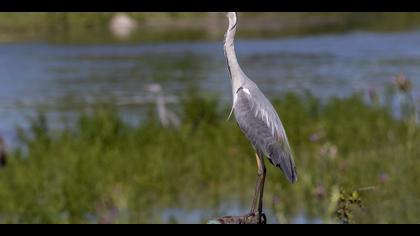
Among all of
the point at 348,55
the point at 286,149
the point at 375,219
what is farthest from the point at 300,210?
the point at 348,55

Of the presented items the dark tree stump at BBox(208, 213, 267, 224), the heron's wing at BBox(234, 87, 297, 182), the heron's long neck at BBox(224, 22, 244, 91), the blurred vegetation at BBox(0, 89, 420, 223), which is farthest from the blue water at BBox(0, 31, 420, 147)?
the heron's long neck at BBox(224, 22, 244, 91)

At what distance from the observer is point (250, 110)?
112cm

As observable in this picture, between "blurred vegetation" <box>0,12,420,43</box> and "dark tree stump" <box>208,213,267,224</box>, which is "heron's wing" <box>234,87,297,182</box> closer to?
"dark tree stump" <box>208,213,267,224</box>

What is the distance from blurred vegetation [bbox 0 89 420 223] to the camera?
693 centimetres

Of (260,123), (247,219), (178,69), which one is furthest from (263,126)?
(178,69)

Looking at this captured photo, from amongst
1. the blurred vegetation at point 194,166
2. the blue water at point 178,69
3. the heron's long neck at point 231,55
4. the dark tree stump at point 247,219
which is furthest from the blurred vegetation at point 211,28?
the heron's long neck at point 231,55

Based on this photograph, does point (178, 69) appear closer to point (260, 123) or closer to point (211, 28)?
point (211, 28)

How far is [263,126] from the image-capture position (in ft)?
3.70

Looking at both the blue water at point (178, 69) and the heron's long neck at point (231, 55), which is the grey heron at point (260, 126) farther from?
the blue water at point (178, 69)

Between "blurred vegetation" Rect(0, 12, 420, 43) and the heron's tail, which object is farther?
"blurred vegetation" Rect(0, 12, 420, 43)

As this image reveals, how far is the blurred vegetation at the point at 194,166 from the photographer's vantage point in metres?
6.93
